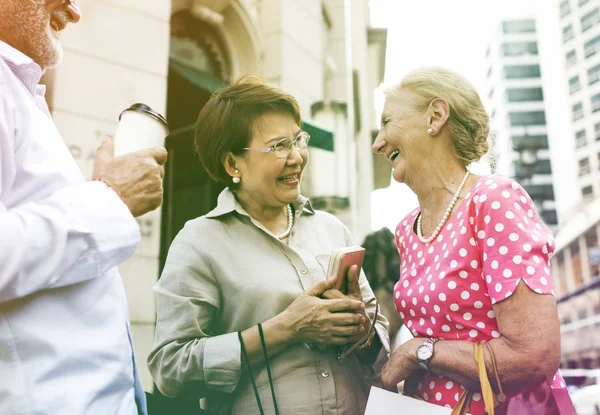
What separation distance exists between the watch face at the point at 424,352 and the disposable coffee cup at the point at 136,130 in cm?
78

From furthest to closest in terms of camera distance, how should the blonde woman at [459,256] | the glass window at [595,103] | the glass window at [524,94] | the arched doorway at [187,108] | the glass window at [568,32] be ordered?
the glass window at [524,94] < the glass window at [595,103] < the glass window at [568,32] < the arched doorway at [187,108] < the blonde woman at [459,256]

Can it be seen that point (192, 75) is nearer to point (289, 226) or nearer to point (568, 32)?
point (289, 226)

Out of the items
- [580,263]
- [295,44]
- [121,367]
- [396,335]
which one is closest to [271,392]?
[121,367]

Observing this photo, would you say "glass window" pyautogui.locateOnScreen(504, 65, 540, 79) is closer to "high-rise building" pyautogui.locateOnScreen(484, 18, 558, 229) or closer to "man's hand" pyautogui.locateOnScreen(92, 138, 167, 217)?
"high-rise building" pyautogui.locateOnScreen(484, 18, 558, 229)

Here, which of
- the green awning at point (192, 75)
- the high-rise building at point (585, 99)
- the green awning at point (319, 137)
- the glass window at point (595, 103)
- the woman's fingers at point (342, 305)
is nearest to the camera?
the woman's fingers at point (342, 305)

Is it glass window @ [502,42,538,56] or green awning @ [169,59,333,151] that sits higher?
glass window @ [502,42,538,56]

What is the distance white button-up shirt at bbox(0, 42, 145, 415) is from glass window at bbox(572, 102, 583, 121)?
3479 cm

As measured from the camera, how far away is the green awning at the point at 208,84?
87.4 inches

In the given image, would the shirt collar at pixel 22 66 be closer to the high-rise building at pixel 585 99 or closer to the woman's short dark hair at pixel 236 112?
the woman's short dark hair at pixel 236 112

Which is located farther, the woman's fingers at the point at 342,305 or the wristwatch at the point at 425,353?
the woman's fingers at the point at 342,305

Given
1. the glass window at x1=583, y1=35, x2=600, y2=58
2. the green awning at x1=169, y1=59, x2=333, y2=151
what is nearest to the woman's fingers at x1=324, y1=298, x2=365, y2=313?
the green awning at x1=169, y1=59, x2=333, y2=151

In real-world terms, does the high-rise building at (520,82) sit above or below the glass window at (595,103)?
above

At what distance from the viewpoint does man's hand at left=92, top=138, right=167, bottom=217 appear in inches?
41.8


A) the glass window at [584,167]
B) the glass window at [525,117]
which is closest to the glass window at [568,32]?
the glass window at [584,167]
